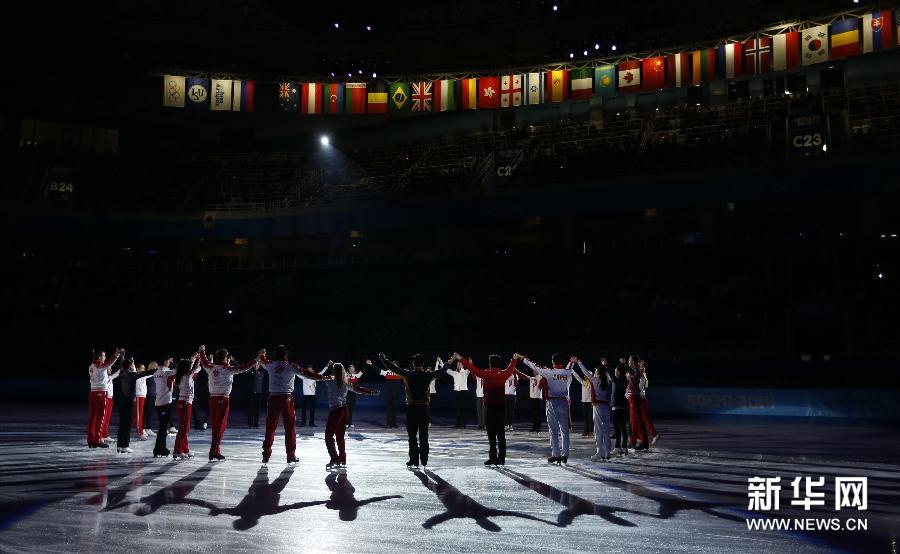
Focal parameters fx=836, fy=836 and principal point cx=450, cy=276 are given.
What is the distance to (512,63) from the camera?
42906mm

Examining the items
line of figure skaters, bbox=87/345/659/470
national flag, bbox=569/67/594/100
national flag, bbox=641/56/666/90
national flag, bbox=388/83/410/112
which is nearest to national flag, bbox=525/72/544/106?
national flag, bbox=569/67/594/100

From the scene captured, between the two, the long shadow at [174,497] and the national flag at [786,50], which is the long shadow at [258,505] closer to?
the long shadow at [174,497]

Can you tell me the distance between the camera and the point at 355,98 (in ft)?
145

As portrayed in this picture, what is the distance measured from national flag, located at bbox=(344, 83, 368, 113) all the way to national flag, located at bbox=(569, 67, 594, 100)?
1098 centimetres

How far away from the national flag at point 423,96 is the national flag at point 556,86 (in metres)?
6.11

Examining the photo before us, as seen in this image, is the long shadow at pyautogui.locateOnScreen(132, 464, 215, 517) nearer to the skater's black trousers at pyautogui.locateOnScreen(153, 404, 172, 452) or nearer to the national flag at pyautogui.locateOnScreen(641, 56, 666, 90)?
the skater's black trousers at pyautogui.locateOnScreen(153, 404, 172, 452)

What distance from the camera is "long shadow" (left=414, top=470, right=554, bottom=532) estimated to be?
9.41 m

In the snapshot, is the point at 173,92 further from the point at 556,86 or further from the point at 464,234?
the point at 556,86

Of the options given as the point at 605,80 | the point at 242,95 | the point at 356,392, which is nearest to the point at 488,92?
the point at 605,80

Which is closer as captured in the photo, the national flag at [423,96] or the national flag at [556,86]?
the national flag at [556,86]

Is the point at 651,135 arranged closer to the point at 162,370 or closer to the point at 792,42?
the point at 792,42

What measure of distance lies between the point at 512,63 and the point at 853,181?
17329mm

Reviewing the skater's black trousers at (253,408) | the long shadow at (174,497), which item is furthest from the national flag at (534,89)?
the long shadow at (174,497)

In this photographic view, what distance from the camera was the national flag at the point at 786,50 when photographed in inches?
1380
